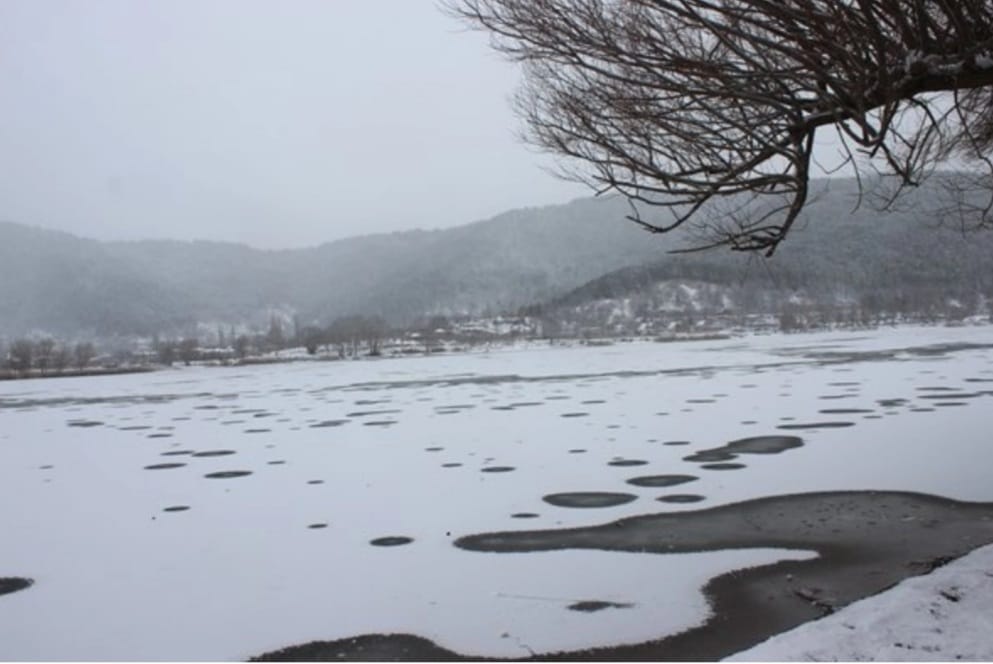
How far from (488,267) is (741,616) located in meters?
158

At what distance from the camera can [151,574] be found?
6137 millimetres

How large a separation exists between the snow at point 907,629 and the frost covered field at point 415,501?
734mm

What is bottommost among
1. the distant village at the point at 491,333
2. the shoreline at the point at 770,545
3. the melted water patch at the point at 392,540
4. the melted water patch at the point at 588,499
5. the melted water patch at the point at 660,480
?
the shoreline at the point at 770,545

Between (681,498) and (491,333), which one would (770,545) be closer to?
(681,498)

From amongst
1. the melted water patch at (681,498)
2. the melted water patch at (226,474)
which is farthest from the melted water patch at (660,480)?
the melted water patch at (226,474)

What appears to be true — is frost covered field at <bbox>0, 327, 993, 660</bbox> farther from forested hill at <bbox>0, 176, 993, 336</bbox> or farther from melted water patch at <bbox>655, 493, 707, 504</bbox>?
forested hill at <bbox>0, 176, 993, 336</bbox>

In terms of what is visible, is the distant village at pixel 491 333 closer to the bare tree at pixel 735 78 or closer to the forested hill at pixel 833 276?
the forested hill at pixel 833 276

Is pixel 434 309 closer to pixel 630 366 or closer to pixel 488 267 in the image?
pixel 488 267

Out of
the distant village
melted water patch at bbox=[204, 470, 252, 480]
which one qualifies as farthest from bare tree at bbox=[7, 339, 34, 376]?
melted water patch at bbox=[204, 470, 252, 480]

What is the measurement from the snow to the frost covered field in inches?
28.9

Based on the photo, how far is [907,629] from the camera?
4250 mm

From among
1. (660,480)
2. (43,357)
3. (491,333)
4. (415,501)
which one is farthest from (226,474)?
(491,333)

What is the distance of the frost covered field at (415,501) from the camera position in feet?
16.6

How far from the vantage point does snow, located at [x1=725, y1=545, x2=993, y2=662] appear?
3992mm
